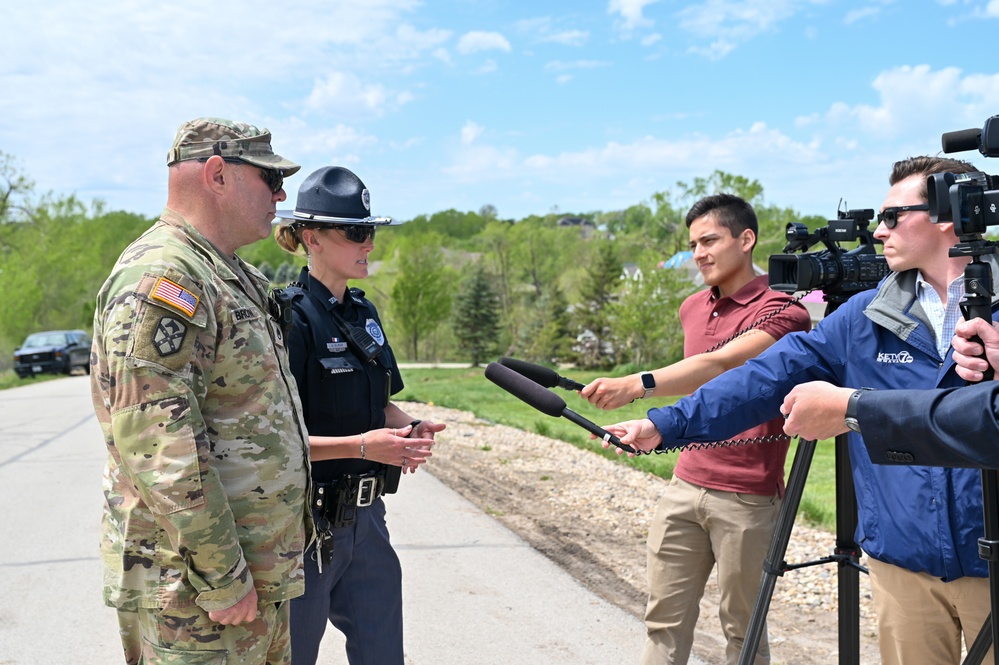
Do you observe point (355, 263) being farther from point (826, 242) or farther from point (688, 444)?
point (826, 242)

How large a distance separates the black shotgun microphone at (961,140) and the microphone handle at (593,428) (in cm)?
134

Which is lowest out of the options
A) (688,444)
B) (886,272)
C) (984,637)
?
(984,637)

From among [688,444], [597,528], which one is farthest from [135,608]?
[597,528]

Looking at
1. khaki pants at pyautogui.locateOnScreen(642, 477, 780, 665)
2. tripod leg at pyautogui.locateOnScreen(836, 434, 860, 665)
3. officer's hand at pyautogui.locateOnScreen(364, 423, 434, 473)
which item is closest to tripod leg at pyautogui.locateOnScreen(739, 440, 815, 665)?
tripod leg at pyautogui.locateOnScreen(836, 434, 860, 665)

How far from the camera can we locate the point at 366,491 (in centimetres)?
339

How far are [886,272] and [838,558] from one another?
1.12 m

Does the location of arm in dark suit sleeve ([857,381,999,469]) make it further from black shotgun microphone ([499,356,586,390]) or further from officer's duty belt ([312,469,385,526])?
officer's duty belt ([312,469,385,526])

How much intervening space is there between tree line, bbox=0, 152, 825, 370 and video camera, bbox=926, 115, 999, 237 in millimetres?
37234

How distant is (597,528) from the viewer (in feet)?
24.9

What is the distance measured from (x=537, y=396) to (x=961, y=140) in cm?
149

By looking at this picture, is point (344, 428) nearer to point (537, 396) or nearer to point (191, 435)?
point (537, 396)

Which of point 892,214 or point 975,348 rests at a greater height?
point 892,214

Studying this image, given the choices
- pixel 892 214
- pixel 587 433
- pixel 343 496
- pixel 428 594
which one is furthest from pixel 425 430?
pixel 587 433

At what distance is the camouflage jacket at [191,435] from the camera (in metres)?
2.33
